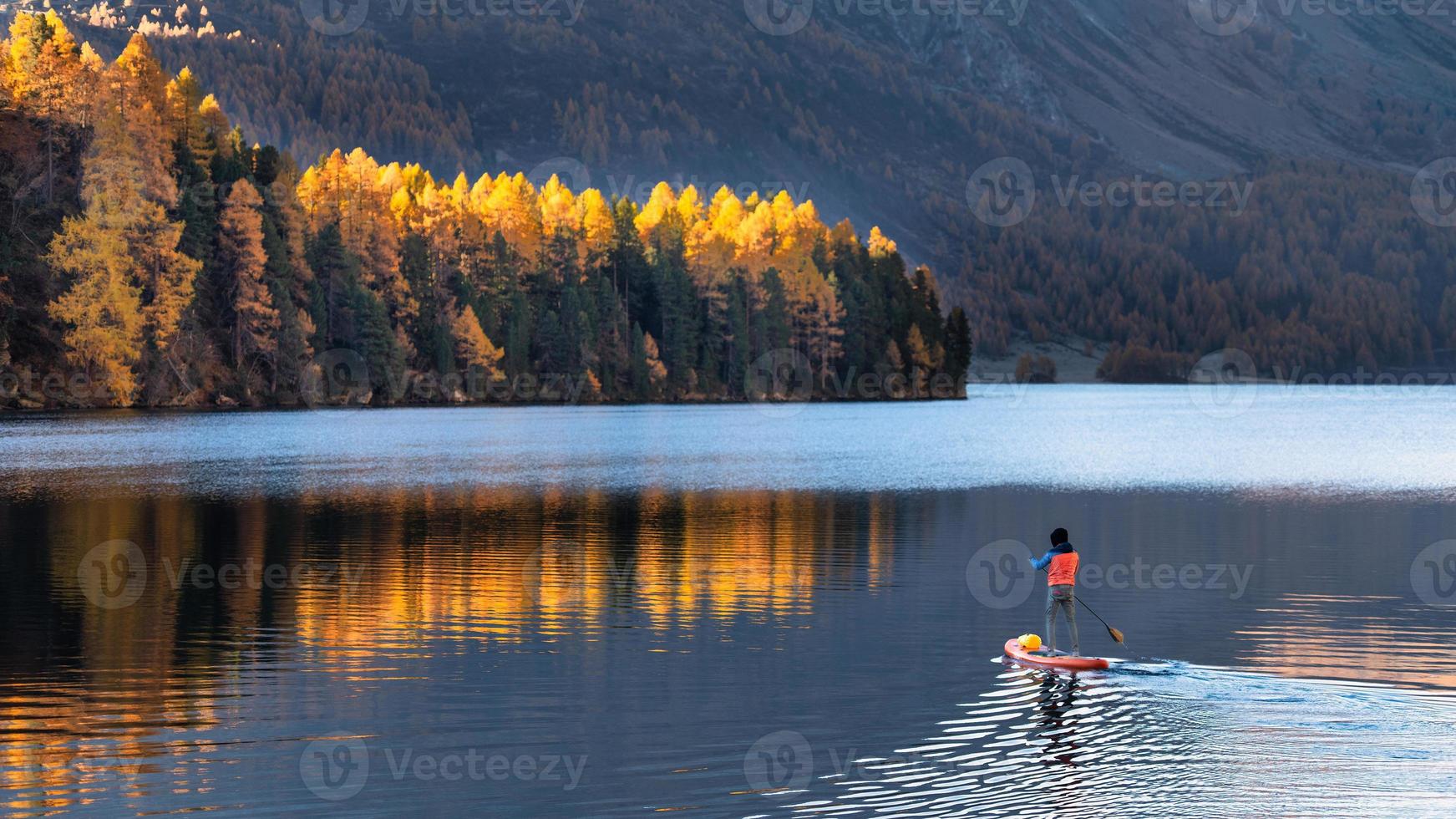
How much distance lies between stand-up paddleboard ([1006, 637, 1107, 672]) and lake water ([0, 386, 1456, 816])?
19.8 inches

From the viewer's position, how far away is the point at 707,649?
30734 mm

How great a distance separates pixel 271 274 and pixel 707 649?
404 feet

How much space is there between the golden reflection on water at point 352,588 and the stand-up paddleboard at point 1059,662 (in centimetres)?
610

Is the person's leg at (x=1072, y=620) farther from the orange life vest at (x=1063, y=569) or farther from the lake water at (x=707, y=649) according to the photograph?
the lake water at (x=707, y=649)

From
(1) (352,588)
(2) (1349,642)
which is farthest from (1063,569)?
(1) (352,588)

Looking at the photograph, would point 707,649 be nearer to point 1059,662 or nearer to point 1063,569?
point 1059,662

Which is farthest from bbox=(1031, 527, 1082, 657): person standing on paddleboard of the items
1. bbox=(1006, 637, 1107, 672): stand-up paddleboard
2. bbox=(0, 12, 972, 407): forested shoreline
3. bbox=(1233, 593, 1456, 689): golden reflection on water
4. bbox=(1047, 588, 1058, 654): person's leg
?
bbox=(0, 12, 972, 407): forested shoreline

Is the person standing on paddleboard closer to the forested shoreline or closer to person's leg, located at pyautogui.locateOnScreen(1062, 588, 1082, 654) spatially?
person's leg, located at pyautogui.locateOnScreen(1062, 588, 1082, 654)

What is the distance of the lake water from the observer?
21.3 meters

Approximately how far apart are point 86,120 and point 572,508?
88.6m

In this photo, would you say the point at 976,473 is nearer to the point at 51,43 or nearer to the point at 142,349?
the point at 142,349

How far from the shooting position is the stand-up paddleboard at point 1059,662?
28969 millimetres

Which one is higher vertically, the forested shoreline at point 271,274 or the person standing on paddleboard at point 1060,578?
the forested shoreline at point 271,274

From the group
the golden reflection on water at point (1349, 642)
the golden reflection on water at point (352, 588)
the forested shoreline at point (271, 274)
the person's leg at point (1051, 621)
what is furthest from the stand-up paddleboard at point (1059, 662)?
the forested shoreline at point (271, 274)
